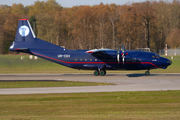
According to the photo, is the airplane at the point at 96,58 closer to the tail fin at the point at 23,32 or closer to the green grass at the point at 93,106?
the tail fin at the point at 23,32

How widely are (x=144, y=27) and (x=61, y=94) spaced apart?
77.0 metres

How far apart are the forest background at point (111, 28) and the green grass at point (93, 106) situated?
235 feet

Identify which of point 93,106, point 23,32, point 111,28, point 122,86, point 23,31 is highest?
point 111,28

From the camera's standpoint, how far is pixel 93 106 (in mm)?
15000

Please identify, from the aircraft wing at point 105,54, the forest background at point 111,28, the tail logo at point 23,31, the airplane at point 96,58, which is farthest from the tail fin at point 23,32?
the forest background at point 111,28

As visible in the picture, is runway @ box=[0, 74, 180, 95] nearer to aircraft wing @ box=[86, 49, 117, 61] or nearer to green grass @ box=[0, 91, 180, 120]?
green grass @ box=[0, 91, 180, 120]

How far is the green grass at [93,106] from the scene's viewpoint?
1245 cm

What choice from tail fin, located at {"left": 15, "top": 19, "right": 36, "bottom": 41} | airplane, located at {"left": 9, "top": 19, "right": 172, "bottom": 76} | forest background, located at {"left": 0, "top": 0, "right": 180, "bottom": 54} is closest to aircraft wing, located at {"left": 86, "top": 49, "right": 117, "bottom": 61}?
airplane, located at {"left": 9, "top": 19, "right": 172, "bottom": 76}

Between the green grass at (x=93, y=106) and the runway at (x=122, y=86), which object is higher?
the runway at (x=122, y=86)

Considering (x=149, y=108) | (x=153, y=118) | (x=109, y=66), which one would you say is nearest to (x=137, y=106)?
(x=149, y=108)

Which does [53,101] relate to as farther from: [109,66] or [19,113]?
[109,66]

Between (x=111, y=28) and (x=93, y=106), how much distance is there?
78.9m

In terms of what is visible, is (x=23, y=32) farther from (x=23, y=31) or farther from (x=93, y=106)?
(x=93, y=106)

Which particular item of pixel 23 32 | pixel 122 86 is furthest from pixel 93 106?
pixel 23 32
